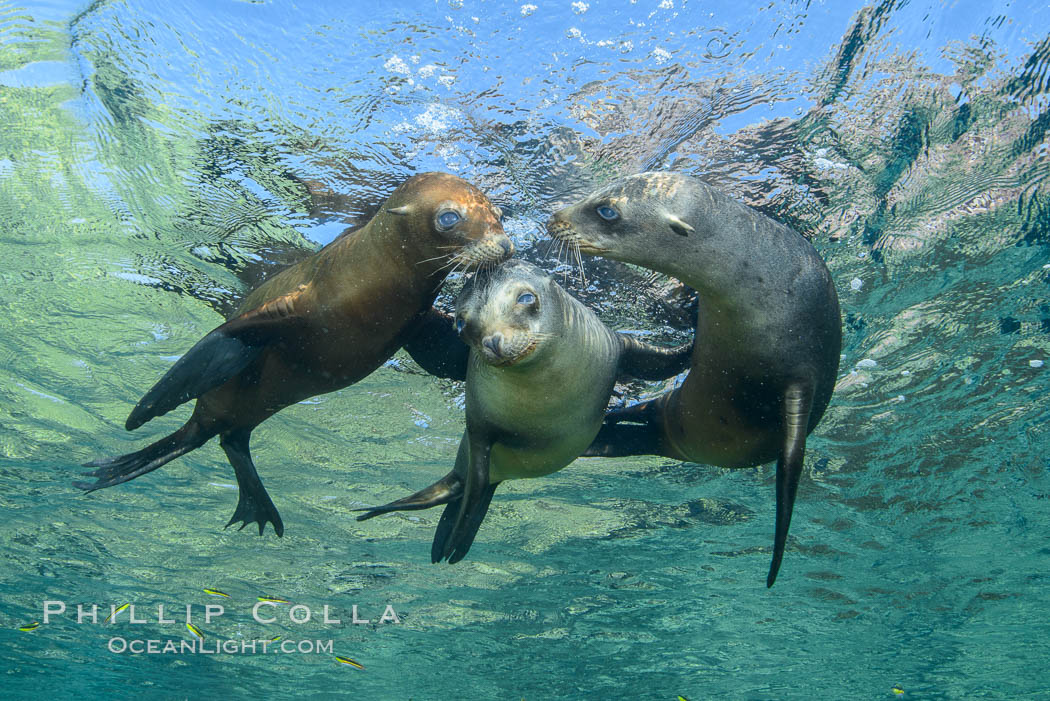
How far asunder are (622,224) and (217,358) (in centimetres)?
254

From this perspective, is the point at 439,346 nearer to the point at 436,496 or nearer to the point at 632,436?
the point at 436,496

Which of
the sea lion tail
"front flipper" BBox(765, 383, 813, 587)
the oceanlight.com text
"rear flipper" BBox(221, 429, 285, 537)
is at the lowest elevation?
the oceanlight.com text

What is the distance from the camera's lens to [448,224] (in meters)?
3.65

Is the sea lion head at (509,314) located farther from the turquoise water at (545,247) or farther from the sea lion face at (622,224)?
the turquoise water at (545,247)

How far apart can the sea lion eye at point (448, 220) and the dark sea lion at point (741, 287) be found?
507 millimetres

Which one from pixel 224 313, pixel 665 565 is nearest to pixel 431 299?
pixel 224 313

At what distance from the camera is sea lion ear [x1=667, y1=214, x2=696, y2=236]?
3523 mm

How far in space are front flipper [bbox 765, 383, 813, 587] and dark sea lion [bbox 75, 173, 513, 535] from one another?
69.6 inches

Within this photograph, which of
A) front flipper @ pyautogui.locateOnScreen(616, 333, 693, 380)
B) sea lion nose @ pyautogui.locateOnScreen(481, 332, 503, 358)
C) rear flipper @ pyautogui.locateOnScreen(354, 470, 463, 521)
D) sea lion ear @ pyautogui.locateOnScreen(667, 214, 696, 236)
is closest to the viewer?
sea lion nose @ pyautogui.locateOnScreen(481, 332, 503, 358)

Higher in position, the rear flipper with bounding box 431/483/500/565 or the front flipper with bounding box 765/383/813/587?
the front flipper with bounding box 765/383/813/587

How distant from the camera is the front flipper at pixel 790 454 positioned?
3568 mm

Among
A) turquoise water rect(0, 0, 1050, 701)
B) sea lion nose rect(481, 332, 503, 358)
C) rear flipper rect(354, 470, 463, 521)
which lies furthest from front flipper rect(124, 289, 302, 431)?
sea lion nose rect(481, 332, 503, 358)

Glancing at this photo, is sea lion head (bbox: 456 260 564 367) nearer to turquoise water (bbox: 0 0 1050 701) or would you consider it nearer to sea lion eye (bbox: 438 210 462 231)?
sea lion eye (bbox: 438 210 462 231)

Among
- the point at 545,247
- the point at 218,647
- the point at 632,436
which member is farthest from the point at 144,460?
the point at 218,647
